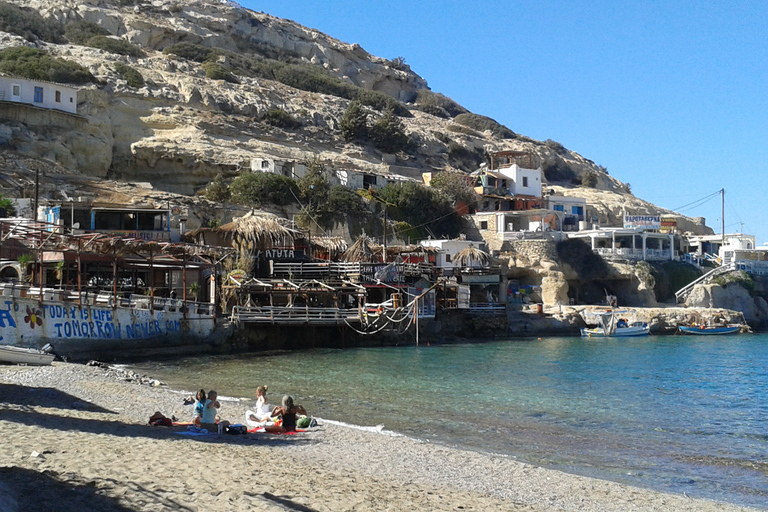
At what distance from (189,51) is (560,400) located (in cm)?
7667

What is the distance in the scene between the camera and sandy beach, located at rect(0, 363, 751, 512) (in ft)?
28.8

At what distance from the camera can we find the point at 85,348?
28625 millimetres

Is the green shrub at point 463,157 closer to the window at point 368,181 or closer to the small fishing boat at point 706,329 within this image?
the window at point 368,181

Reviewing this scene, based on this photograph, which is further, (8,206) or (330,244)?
(330,244)

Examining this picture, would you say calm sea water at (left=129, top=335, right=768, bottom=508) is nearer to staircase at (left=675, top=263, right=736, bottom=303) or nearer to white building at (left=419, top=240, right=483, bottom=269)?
white building at (left=419, top=240, right=483, bottom=269)

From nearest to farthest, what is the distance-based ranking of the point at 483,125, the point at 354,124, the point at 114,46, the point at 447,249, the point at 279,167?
the point at 447,249, the point at 279,167, the point at 114,46, the point at 354,124, the point at 483,125

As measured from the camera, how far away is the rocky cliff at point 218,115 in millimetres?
56438

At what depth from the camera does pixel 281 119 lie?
72.2 metres

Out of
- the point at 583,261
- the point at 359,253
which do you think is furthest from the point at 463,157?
the point at 359,253

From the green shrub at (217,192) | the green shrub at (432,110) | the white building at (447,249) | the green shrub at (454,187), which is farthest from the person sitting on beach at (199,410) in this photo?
the green shrub at (432,110)

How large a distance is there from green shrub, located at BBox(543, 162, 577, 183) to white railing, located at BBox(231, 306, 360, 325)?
198ft

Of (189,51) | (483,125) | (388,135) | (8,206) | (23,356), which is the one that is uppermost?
(189,51)

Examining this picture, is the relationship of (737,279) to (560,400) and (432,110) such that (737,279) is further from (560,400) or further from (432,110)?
(432,110)

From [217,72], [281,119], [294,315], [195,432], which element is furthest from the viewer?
[217,72]
